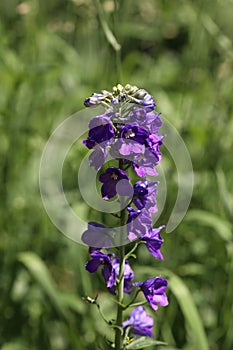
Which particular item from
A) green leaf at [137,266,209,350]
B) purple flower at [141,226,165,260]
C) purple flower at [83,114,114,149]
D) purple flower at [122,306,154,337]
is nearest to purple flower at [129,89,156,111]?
purple flower at [83,114,114,149]

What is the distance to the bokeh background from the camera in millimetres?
3096

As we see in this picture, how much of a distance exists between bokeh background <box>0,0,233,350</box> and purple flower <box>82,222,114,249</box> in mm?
927

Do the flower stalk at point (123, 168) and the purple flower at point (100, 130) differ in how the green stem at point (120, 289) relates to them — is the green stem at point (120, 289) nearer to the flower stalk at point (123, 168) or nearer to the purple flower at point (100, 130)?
the flower stalk at point (123, 168)

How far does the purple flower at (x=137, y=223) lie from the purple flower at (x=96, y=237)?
10 cm

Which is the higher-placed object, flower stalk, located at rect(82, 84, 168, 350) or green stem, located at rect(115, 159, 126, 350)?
flower stalk, located at rect(82, 84, 168, 350)

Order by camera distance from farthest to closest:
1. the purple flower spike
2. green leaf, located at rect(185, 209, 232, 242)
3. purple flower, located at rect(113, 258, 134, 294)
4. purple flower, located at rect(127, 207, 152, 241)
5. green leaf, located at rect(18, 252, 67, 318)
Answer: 1. green leaf, located at rect(185, 209, 232, 242)
2. green leaf, located at rect(18, 252, 67, 318)
3. purple flower, located at rect(113, 258, 134, 294)
4. purple flower, located at rect(127, 207, 152, 241)
5. the purple flower spike

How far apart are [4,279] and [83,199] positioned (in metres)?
0.68

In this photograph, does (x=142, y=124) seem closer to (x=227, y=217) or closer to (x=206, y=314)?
(x=227, y=217)

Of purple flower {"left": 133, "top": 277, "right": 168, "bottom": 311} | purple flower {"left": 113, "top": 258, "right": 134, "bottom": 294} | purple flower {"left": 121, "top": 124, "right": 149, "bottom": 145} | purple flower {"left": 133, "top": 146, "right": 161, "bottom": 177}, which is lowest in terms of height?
purple flower {"left": 133, "top": 277, "right": 168, "bottom": 311}

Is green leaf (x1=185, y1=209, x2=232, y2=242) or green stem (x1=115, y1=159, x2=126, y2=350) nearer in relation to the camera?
green stem (x1=115, y1=159, x2=126, y2=350)

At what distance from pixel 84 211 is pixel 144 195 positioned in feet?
4.77

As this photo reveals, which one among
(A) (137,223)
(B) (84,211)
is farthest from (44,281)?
(A) (137,223)

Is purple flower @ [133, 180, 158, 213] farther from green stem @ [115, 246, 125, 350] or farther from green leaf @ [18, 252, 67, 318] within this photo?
green leaf @ [18, 252, 67, 318]

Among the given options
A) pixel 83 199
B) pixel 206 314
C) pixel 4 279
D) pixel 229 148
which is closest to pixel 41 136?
pixel 83 199
